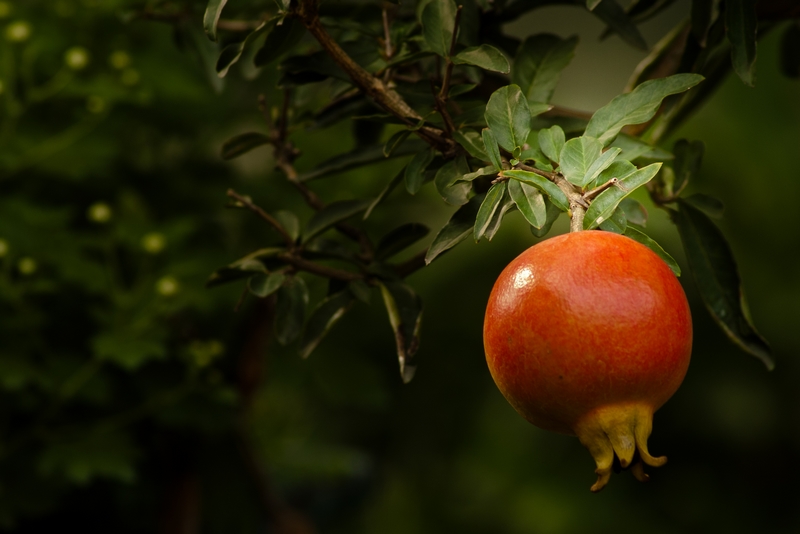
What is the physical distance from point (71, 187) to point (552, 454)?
96 centimetres

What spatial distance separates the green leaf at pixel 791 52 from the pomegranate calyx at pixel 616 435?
0.44 meters

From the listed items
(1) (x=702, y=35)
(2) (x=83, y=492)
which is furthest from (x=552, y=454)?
(1) (x=702, y=35)

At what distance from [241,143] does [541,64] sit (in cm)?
19

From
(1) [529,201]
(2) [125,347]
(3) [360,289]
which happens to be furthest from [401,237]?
(2) [125,347]

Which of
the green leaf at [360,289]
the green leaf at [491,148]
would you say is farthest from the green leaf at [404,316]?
the green leaf at [491,148]

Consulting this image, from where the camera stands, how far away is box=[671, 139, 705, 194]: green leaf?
462mm

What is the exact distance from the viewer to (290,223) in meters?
0.49

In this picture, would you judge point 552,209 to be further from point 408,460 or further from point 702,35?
point 408,460

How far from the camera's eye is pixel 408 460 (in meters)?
1.55

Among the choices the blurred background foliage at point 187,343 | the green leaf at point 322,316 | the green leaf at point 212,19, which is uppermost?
the green leaf at point 212,19

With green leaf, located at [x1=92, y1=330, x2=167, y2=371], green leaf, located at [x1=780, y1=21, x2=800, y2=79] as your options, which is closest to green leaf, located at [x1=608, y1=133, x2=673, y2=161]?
green leaf, located at [x1=780, y1=21, x2=800, y2=79]

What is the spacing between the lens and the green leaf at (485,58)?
1.20 feet

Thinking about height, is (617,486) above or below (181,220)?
below

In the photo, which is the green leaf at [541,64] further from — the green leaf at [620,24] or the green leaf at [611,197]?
the green leaf at [611,197]
